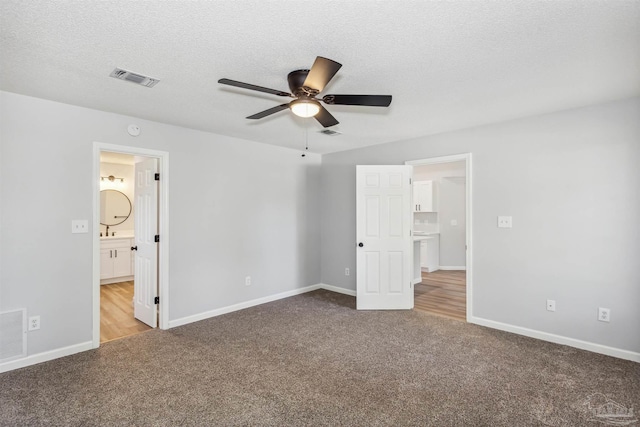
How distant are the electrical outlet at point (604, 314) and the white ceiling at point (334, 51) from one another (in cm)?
206

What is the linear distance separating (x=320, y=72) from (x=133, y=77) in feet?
5.33

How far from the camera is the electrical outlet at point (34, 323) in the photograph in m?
2.94

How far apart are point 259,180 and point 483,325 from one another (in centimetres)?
363

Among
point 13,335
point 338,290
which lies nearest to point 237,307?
point 338,290

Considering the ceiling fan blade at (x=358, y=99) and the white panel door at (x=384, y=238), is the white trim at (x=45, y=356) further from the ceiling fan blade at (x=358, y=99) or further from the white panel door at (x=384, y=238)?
the ceiling fan blade at (x=358, y=99)

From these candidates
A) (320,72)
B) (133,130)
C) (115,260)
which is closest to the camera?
(320,72)

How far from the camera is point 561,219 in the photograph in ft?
11.1

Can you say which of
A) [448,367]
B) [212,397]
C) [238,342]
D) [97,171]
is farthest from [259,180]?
[448,367]

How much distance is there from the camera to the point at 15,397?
2422 mm

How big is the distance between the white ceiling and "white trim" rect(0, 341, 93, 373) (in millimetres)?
2408

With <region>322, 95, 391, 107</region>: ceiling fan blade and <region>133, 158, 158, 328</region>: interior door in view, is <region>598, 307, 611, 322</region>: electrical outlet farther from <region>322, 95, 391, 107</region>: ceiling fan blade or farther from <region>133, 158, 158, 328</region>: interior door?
<region>133, 158, 158, 328</region>: interior door

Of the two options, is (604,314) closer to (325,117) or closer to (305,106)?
(325,117)

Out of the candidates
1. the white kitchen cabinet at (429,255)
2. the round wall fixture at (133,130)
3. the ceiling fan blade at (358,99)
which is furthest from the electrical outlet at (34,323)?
the white kitchen cabinet at (429,255)

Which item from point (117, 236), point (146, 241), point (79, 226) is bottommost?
point (117, 236)
